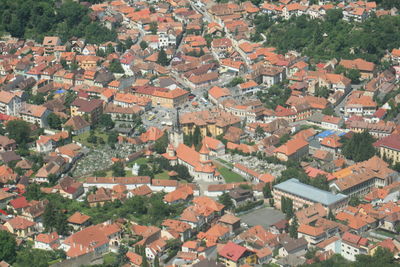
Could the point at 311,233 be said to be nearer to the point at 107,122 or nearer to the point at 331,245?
the point at 331,245

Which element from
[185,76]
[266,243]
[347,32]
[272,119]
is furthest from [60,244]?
[347,32]

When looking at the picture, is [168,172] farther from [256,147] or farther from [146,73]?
[146,73]

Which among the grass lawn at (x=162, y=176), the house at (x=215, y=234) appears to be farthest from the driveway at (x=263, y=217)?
the grass lawn at (x=162, y=176)

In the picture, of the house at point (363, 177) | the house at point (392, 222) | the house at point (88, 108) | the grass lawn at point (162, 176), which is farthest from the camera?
the house at point (88, 108)

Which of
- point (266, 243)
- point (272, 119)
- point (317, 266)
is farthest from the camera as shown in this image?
point (272, 119)

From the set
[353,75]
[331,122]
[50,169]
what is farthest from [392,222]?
[353,75]

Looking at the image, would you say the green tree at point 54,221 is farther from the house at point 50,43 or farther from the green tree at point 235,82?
the house at point 50,43
